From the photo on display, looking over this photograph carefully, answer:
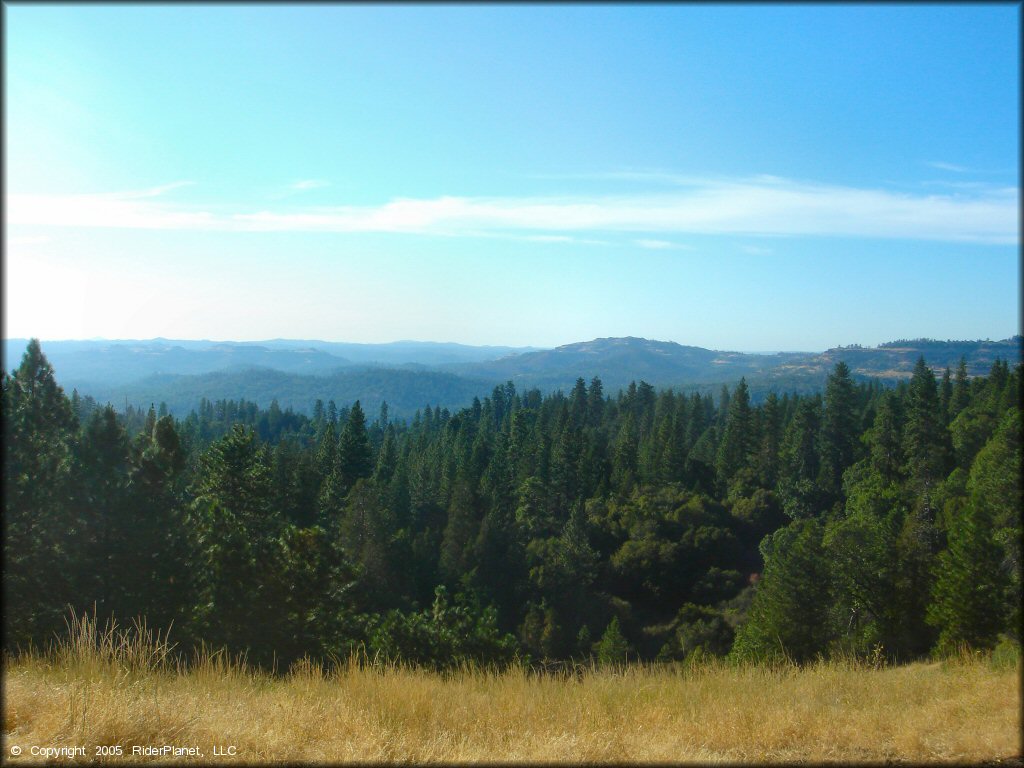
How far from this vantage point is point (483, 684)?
6.80m

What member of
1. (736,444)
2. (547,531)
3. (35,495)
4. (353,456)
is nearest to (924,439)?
(736,444)

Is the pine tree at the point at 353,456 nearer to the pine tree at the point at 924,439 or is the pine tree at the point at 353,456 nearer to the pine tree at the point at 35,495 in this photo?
the pine tree at the point at 35,495

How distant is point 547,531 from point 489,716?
46.9 meters

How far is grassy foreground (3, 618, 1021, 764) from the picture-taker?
480 cm

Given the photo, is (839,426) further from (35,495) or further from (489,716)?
(489,716)

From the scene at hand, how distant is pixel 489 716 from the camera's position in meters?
5.58

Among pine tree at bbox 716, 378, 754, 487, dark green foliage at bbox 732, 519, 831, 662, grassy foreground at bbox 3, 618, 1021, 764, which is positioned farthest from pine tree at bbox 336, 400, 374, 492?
grassy foreground at bbox 3, 618, 1021, 764

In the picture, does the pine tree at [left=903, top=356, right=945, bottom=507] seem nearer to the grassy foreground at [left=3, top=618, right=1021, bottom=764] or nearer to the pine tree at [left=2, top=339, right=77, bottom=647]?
the grassy foreground at [left=3, top=618, right=1021, bottom=764]

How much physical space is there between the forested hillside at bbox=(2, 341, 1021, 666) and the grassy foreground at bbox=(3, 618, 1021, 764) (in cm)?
228

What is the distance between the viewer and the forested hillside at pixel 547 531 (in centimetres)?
1700

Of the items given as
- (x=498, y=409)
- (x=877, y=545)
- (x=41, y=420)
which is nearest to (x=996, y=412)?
(x=877, y=545)

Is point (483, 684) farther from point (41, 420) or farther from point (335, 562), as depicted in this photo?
point (41, 420)

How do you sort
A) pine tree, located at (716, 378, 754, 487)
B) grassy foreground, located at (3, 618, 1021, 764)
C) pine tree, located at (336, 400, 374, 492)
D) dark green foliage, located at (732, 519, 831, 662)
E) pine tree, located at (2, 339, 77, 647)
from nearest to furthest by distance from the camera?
grassy foreground, located at (3, 618, 1021, 764)
pine tree, located at (2, 339, 77, 647)
dark green foliage, located at (732, 519, 831, 662)
pine tree, located at (336, 400, 374, 492)
pine tree, located at (716, 378, 754, 487)

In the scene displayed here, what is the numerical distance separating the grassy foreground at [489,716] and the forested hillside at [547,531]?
89.9 inches
